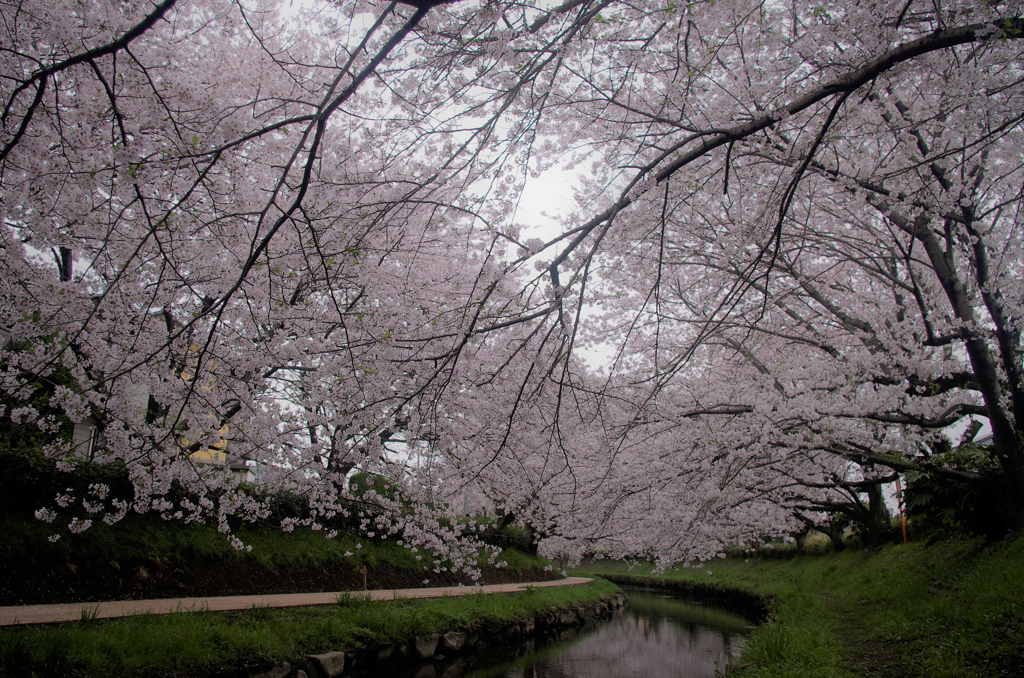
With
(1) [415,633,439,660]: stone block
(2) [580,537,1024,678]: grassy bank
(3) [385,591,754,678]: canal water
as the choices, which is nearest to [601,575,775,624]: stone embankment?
(3) [385,591,754,678]: canal water

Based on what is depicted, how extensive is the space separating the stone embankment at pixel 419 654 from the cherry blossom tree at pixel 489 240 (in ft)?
6.44

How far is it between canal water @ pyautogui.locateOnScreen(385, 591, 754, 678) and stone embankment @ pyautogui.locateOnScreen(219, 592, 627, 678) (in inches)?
4.0

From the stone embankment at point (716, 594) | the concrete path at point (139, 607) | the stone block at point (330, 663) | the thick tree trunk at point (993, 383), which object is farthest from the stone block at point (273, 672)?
the stone embankment at point (716, 594)

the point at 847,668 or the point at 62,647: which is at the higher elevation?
the point at 62,647

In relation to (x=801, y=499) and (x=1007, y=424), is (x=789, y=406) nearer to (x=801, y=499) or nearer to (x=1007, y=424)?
(x=1007, y=424)

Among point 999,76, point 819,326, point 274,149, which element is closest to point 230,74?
point 274,149

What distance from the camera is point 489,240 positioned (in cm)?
486

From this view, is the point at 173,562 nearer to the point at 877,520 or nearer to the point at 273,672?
the point at 273,672

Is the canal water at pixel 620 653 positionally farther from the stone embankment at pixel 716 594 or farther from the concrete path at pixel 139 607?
the concrete path at pixel 139 607

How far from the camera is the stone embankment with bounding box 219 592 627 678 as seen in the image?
550 cm

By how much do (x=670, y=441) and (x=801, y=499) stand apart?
693 cm

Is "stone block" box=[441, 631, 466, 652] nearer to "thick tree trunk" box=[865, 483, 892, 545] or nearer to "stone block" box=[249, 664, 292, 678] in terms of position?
"stone block" box=[249, 664, 292, 678]

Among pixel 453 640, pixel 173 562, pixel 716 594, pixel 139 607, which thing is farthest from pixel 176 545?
pixel 716 594

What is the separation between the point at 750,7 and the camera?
12.8 feet
